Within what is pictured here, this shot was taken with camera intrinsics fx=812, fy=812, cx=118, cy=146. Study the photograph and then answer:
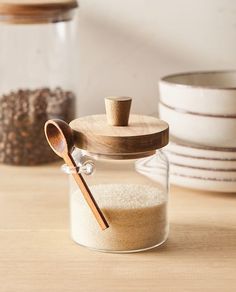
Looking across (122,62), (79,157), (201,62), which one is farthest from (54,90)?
(79,157)

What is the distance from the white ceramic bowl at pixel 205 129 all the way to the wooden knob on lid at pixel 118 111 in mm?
225

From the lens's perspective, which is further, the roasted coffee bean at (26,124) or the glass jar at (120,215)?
the roasted coffee bean at (26,124)

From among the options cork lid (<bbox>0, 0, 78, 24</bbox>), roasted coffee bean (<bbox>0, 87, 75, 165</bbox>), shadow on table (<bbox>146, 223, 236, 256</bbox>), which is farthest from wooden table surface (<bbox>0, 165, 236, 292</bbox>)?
cork lid (<bbox>0, 0, 78, 24</bbox>)

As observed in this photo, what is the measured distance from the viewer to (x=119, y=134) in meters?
0.92

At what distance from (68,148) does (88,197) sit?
0.20 ft

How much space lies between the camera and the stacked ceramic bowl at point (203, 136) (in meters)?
1.14

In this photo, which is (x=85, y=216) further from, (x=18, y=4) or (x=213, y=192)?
(x=18, y=4)

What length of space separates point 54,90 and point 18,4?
0.18 meters

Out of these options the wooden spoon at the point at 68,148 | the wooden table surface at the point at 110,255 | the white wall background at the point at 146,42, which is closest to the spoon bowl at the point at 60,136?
the wooden spoon at the point at 68,148

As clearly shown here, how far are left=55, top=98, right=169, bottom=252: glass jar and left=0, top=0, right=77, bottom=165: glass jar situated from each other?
0.32 metres

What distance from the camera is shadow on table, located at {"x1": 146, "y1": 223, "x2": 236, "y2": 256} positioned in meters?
0.97

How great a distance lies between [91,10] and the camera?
1.42 meters

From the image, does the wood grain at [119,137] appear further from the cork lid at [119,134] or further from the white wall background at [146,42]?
the white wall background at [146,42]

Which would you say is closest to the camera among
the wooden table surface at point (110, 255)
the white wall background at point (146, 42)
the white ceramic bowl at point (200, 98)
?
the wooden table surface at point (110, 255)
